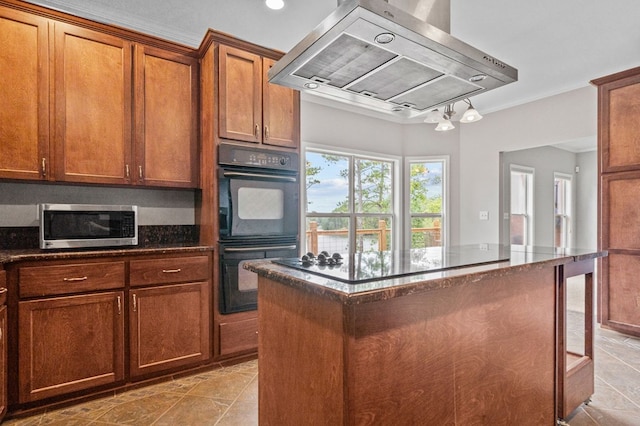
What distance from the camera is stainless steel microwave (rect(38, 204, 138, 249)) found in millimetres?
2311

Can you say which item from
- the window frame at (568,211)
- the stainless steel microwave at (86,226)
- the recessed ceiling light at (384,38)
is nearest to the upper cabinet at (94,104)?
the stainless steel microwave at (86,226)

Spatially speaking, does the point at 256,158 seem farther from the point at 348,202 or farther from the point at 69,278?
the point at 348,202

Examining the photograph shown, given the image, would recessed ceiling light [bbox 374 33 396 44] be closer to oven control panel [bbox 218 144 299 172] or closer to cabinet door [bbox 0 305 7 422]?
oven control panel [bbox 218 144 299 172]

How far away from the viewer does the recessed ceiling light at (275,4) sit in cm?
254

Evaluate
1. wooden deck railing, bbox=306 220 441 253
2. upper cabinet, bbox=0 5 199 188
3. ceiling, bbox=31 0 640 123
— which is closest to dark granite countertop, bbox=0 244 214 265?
upper cabinet, bbox=0 5 199 188

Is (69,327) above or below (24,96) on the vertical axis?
below

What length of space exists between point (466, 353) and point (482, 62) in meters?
1.26

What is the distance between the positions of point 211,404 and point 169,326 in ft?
2.05

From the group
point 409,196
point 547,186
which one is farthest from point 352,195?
point 547,186

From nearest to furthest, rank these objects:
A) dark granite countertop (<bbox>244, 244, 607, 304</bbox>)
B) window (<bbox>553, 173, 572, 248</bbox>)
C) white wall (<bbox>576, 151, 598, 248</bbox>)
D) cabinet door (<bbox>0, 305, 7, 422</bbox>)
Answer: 1. dark granite countertop (<bbox>244, 244, 607, 304</bbox>)
2. cabinet door (<bbox>0, 305, 7, 422</bbox>)
3. window (<bbox>553, 173, 572, 248</bbox>)
4. white wall (<bbox>576, 151, 598, 248</bbox>)

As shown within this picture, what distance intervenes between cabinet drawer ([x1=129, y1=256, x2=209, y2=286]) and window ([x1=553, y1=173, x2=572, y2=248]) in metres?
6.44

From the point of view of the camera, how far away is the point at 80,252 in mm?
2211

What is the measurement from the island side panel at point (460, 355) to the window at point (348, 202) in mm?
2884

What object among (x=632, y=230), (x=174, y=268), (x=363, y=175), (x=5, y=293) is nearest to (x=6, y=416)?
(x=5, y=293)
